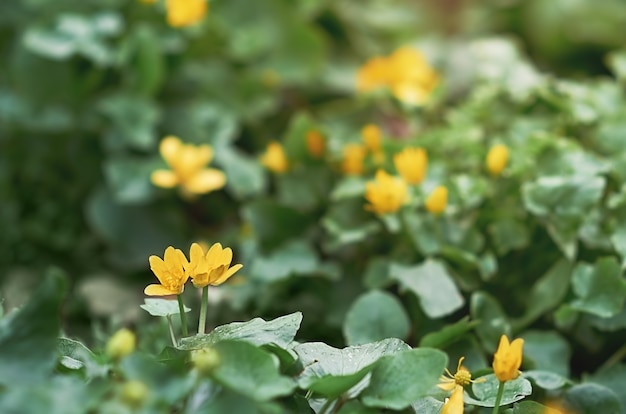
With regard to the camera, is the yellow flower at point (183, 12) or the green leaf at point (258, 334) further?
the yellow flower at point (183, 12)

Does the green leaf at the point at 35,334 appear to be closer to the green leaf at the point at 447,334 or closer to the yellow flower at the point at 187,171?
the green leaf at the point at 447,334

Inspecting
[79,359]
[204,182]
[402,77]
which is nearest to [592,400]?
[79,359]

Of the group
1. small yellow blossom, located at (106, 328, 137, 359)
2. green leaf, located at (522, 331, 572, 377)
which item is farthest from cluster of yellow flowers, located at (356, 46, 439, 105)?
small yellow blossom, located at (106, 328, 137, 359)

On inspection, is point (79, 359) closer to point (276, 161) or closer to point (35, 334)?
point (35, 334)

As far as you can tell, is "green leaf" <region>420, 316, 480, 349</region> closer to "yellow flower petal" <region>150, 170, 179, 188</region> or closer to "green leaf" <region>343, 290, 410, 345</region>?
"green leaf" <region>343, 290, 410, 345</region>

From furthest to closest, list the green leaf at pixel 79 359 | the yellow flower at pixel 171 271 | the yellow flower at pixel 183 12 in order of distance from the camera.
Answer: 1. the yellow flower at pixel 183 12
2. the yellow flower at pixel 171 271
3. the green leaf at pixel 79 359

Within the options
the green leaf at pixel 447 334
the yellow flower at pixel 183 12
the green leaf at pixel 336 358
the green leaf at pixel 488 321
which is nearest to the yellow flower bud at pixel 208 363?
the green leaf at pixel 336 358
